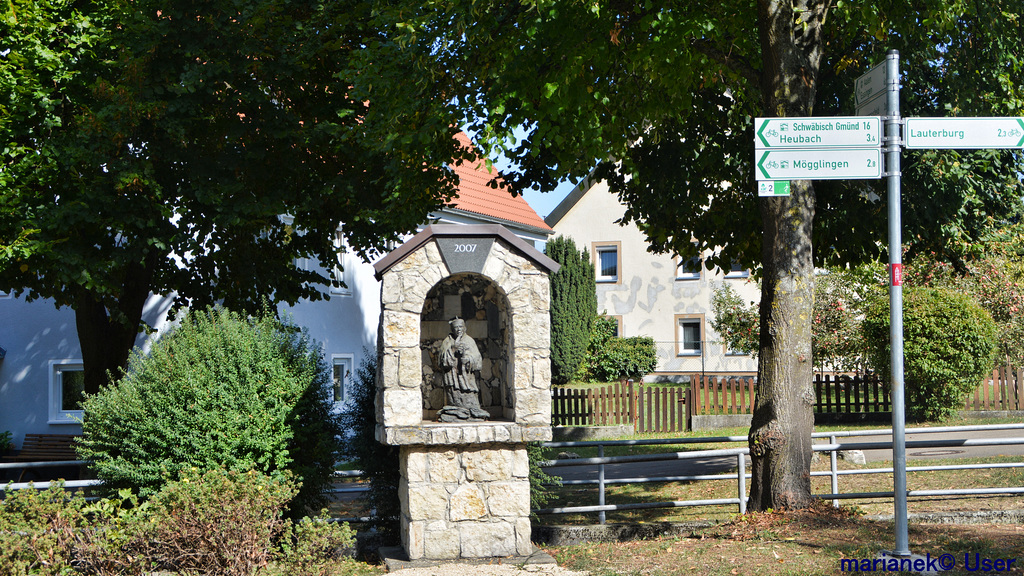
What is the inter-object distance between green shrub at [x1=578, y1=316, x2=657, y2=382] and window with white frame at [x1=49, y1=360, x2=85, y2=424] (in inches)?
659

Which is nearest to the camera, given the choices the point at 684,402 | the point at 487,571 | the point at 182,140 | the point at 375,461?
the point at 487,571

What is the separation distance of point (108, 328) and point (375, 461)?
7256mm

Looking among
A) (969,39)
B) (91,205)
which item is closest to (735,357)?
(969,39)

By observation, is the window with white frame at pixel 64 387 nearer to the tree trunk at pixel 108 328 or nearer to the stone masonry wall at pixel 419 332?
the tree trunk at pixel 108 328

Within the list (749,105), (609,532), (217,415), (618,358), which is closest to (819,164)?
(609,532)

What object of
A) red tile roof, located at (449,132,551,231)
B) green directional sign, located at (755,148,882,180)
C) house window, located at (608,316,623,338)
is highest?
red tile roof, located at (449,132,551,231)

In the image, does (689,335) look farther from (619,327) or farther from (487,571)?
(487,571)

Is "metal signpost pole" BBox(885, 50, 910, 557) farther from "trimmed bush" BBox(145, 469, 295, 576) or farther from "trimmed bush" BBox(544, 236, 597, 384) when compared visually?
"trimmed bush" BBox(544, 236, 597, 384)

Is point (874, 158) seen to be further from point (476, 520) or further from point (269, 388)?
point (269, 388)

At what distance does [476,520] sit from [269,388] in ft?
7.66

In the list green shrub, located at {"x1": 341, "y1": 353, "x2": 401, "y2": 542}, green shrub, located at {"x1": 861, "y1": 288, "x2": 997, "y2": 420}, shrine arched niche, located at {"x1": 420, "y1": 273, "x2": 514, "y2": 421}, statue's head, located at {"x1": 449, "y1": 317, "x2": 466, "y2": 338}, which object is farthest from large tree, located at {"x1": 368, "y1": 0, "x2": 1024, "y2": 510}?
green shrub, located at {"x1": 861, "y1": 288, "x2": 997, "y2": 420}

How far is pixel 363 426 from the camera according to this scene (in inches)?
336

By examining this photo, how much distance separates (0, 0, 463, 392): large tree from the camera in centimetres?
1105

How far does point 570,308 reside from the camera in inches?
1139
